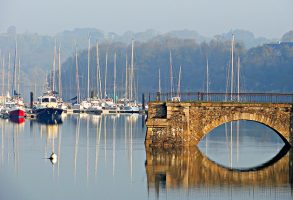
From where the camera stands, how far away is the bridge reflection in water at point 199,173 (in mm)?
57438

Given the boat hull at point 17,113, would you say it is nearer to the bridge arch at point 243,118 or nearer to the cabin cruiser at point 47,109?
the cabin cruiser at point 47,109

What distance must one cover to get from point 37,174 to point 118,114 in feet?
302

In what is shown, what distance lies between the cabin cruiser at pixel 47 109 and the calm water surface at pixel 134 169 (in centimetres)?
3799

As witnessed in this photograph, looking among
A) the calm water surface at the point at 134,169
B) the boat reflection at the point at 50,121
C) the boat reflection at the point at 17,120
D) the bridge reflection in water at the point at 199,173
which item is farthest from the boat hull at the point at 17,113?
the bridge reflection in water at the point at 199,173

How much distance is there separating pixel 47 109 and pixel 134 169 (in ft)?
222

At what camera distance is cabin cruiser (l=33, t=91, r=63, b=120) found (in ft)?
427

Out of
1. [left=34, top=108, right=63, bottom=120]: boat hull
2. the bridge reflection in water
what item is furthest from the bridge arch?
[left=34, top=108, right=63, bottom=120]: boat hull

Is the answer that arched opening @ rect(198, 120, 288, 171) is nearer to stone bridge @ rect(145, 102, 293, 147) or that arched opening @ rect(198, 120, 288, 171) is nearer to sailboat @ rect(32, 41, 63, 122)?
Answer: stone bridge @ rect(145, 102, 293, 147)

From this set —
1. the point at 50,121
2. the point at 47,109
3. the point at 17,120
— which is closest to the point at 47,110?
the point at 47,109

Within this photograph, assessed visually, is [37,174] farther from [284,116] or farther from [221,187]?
[284,116]

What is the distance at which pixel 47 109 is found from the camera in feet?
427

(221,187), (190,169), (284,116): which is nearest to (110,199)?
(221,187)

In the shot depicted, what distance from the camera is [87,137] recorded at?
301 feet

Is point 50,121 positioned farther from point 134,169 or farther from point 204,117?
point 134,169
